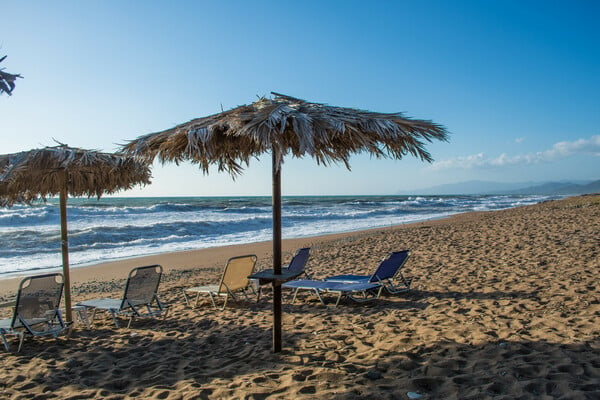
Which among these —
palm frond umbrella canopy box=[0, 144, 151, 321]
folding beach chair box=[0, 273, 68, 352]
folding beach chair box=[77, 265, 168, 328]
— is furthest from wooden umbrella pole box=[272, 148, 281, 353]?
folding beach chair box=[0, 273, 68, 352]

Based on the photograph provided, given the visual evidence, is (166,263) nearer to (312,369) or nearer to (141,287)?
(141,287)

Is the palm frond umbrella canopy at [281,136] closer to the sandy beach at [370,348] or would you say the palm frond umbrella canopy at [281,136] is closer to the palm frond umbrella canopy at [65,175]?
the sandy beach at [370,348]

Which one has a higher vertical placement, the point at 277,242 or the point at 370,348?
the point at 277,242

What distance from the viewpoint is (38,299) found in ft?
15.0

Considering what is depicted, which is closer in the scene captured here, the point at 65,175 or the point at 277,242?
the point at 277,242

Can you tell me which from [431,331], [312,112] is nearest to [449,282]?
[431,331]

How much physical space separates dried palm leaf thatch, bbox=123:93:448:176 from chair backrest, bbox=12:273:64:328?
1855 millimetres

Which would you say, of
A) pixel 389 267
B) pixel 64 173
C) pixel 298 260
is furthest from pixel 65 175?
pixel 389 267

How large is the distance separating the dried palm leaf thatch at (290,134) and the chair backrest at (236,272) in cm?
228

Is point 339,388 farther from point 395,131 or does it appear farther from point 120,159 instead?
point 120,159

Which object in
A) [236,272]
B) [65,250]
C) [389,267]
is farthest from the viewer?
[236,272]

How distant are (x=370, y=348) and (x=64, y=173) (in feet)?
13.5

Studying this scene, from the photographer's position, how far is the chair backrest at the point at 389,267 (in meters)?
5.92

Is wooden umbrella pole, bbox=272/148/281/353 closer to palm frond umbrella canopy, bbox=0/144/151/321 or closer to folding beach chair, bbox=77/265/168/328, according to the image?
palm frond umbrella canopy, bbox=0/144/151/321
